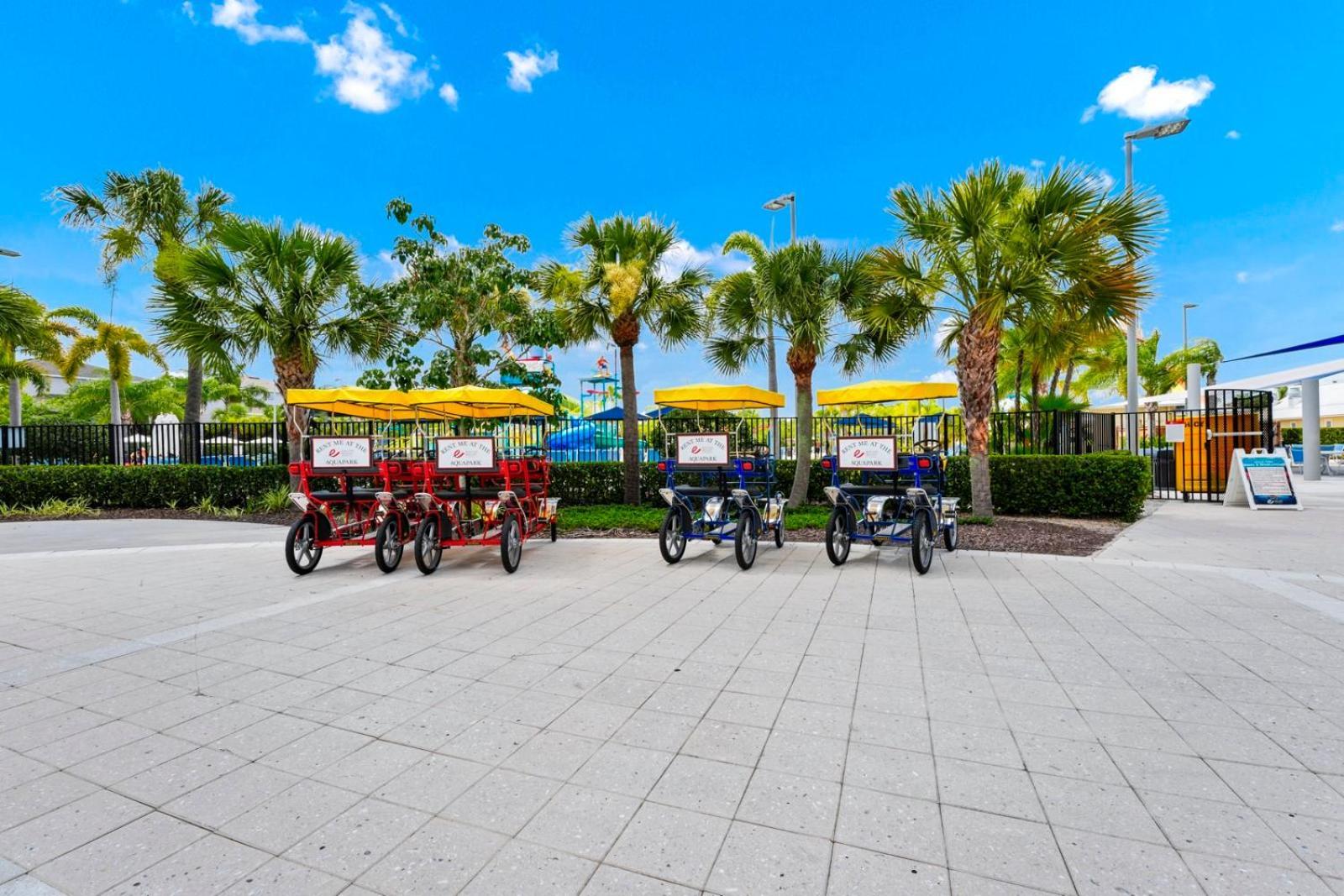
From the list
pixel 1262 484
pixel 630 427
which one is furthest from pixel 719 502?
pixel 1262 484

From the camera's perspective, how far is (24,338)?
551 inches

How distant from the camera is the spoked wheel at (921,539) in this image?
266 inches

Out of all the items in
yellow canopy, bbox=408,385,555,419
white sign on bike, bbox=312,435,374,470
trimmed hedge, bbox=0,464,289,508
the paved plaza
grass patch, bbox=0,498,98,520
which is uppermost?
yellow canopy, bbox=408,385,555,419

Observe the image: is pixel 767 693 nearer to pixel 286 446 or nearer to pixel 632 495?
pixel 632 495

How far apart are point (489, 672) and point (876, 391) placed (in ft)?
23.2

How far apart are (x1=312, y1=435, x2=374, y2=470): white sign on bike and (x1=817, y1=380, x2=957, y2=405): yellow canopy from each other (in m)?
6.23

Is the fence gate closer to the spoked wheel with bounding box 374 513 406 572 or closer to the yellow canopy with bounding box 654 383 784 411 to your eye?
the yellow canopy with bounding box 654 383 784 411

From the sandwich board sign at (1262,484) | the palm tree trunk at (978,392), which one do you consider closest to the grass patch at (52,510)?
the palm tree trunk at (978,392)

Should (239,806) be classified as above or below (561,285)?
below

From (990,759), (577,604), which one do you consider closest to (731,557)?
(577,604)

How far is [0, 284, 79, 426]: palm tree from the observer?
1360 centimetres

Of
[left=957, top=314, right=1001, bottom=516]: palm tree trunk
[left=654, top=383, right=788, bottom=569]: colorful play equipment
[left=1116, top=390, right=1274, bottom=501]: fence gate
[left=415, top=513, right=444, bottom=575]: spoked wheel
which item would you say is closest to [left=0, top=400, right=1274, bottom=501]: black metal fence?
[left=1116, top=390, right=1274, bottom=501]: fence gate

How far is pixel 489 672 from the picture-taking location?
158 inches

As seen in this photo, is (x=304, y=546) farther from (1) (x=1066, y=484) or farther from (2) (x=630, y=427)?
(1) (x=1066, y=484)
